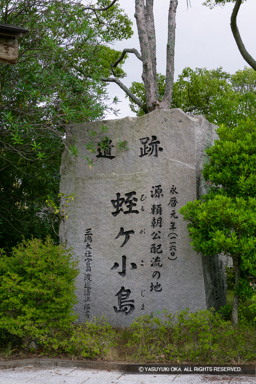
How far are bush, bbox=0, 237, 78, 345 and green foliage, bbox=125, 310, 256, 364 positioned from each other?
101 cm

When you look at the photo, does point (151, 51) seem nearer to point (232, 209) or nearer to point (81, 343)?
point (232, 209)

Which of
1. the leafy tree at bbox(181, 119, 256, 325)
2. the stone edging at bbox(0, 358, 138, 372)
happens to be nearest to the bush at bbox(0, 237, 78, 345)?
the stone edging at bbox(0, 358, 138, 372)

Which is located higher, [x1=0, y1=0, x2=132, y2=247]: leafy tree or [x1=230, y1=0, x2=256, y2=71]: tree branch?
[x1=230, y1=0, x2=256, y2=71]: tree branch

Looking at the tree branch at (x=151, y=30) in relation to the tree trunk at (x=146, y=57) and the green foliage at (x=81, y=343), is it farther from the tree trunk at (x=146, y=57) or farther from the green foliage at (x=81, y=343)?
the green foliage at (x=81, y=343)

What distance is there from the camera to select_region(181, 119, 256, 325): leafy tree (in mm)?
5301

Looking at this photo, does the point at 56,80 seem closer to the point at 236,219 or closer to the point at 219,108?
the point at 236,219

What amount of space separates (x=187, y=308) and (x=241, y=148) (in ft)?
7.33

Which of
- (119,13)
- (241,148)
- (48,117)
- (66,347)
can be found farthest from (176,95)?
(66,347)

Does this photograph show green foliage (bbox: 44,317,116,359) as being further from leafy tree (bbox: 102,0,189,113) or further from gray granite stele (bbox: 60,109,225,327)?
leafy tree (bbox: 102,0,189,113)

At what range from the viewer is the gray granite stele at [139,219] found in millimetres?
6406

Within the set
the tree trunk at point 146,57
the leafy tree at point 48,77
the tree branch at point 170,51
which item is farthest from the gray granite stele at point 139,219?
the tree branch at point 170,51

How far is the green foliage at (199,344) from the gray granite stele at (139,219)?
0.78 metres

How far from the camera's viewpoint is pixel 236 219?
525cm

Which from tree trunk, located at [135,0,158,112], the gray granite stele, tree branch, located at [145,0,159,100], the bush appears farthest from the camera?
tree branch, located at [145,0,159,100]
